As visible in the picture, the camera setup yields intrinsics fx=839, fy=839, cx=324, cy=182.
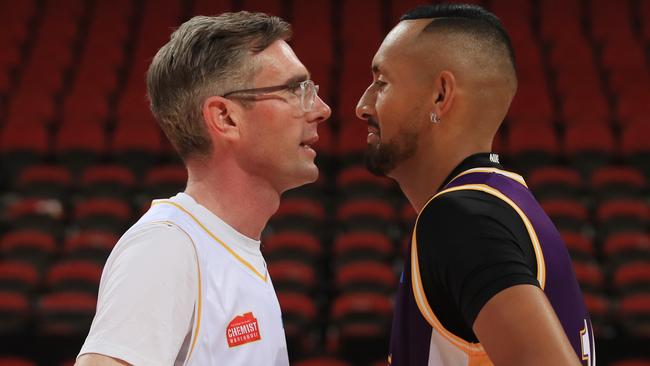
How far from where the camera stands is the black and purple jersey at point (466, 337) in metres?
1.78

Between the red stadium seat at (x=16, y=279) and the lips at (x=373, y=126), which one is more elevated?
the lips at (x=373, y=126)

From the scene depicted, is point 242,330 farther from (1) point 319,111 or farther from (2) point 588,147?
(2) point 588,147

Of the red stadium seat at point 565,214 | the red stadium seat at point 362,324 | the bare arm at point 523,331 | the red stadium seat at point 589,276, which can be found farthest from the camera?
the red stadium seat at point 565,214

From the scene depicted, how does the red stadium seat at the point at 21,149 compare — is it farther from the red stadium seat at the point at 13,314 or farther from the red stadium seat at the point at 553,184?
the red stadium seat at the point at 553,184

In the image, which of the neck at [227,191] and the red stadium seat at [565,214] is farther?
the red stadium seat at [565,214]

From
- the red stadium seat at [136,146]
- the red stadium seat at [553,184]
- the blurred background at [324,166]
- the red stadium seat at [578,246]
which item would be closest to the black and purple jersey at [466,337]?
the blurred background at [324,166]

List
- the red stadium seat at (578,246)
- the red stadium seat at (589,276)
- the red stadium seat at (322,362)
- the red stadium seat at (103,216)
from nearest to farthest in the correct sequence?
the red stadium seat at (322,362) < the red stadium seat at (589,276) < the red stadium seat at (578,246) < the red stadium seat at (103,216)

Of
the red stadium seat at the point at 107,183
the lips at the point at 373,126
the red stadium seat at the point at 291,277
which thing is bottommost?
the red stadium seat at the point at 291,277

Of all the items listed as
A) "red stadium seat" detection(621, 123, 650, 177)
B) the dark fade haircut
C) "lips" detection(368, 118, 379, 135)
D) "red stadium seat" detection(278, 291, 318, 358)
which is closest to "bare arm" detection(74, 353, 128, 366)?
"lips" detection(368, 118, 379, 135)

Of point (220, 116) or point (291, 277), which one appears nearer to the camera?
point (220, 116)

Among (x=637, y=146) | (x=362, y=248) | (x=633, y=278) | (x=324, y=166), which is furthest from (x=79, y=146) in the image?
(x=637, y=146)

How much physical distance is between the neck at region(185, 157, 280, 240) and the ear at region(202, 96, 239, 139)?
89 mm

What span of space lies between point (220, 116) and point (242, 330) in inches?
21.7

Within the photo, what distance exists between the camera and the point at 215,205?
219cm
